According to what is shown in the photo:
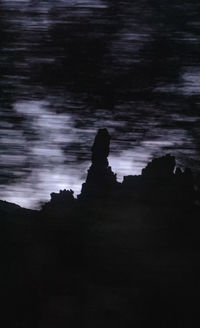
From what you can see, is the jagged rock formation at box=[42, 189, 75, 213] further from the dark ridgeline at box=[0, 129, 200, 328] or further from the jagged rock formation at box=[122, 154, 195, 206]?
the jagged rock formation at box=[122, 154, 195, 206]

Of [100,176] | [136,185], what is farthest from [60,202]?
[136,185]

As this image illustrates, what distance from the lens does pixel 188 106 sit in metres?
1.50

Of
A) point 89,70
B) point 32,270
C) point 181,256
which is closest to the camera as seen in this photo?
point 181,256

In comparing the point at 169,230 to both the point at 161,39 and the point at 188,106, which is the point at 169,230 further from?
the point at 161,39

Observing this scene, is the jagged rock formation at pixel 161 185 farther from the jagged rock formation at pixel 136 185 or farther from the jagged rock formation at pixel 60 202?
the jagged rock formation at pixel 60 202

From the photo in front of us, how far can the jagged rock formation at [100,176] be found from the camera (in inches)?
55.5

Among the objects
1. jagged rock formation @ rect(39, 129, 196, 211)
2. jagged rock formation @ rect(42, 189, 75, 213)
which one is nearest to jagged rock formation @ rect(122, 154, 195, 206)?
jagged rock formation @ rect(39, 129, 196, 211)

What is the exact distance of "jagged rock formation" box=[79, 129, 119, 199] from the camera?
1.41 m

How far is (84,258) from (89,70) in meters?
0.75

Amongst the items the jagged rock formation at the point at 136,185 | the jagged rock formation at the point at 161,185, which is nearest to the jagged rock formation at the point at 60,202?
the jagged rock formation at the point at 136,185

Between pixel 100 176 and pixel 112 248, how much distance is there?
29cm

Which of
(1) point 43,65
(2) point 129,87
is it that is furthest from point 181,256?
(1) point 43,65

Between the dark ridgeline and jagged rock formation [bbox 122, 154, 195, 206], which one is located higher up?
jagged rock formation [bbox 122, 154, 195, 206]

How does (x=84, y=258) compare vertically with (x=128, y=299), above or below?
above
